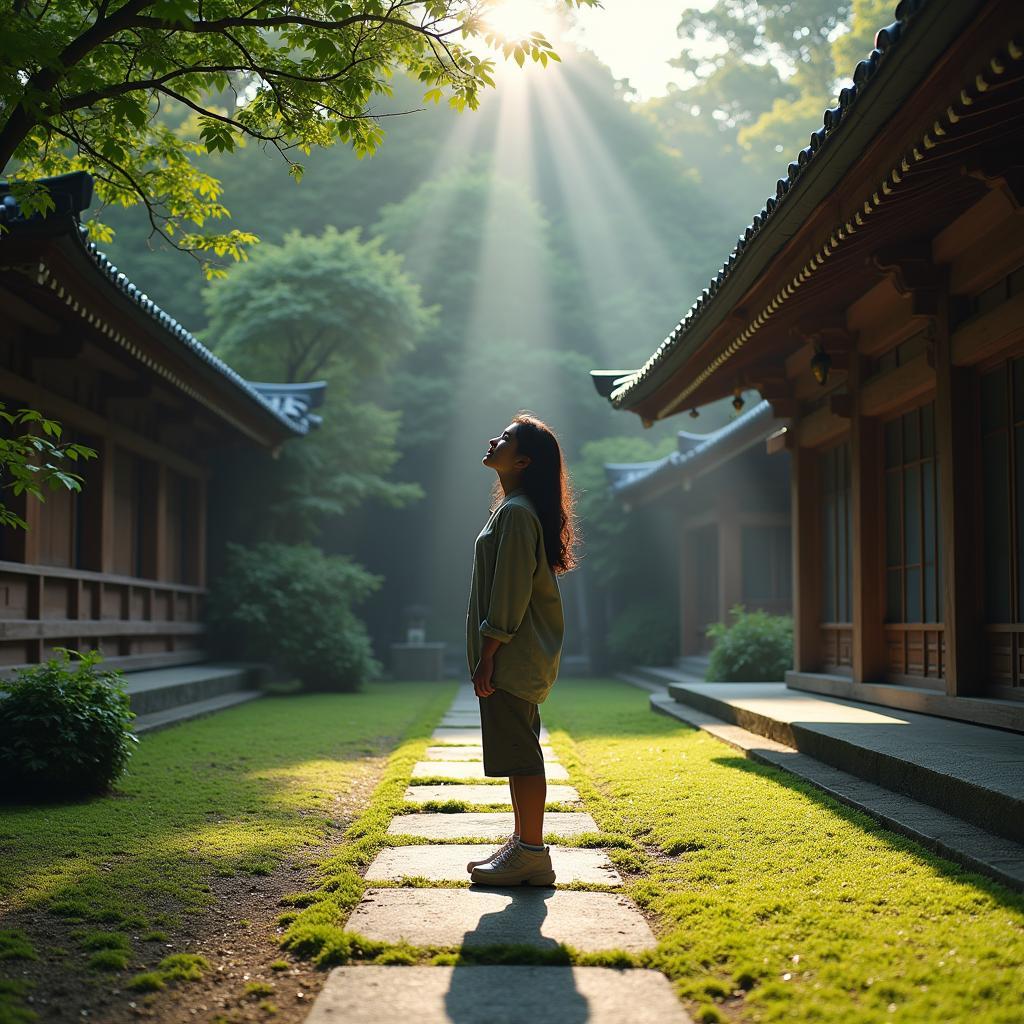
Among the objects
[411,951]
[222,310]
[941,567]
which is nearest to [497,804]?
[411,951]

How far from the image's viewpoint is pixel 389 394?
27359mm

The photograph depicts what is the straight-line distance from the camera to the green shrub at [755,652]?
1265cm

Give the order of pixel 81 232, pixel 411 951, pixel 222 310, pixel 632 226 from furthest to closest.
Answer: pixel 632 226 < pixel 222 310 < pixel 81 232 < pixel 411 951

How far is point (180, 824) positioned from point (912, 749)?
11.8ft

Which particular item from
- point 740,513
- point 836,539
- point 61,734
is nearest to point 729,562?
point 740,513

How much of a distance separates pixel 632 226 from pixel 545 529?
3305cm

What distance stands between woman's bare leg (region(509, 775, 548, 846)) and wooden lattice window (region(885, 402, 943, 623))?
449 centimetres

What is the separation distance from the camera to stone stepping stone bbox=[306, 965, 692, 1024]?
9.20 ft

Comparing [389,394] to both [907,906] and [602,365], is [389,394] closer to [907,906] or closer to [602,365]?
[602,365]

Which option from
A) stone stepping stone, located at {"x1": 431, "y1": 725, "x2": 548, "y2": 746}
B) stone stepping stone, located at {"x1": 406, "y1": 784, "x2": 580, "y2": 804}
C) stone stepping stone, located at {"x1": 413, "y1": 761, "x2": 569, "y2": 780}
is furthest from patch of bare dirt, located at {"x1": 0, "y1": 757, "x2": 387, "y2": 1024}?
stone stepping stone, located at {"x1": 431, "y1": 725, "x2": 548, "y2": 746}

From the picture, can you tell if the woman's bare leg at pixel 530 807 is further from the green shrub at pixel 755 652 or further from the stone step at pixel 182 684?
the green shrub at pixel 755 652

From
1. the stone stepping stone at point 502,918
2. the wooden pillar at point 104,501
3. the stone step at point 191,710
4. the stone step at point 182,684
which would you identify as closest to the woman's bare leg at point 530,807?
the stone stepping stone at point 502,918

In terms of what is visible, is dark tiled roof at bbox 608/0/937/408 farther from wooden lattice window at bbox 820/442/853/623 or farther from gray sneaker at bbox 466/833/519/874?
gray sneaker at bbox 466/833/519/874

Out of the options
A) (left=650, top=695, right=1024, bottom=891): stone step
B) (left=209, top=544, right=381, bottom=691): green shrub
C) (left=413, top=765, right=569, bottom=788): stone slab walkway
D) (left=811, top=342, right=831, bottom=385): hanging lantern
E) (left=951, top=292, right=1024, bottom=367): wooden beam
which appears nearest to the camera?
(left=650, top=695, right=1024, bottom=891): stone step
